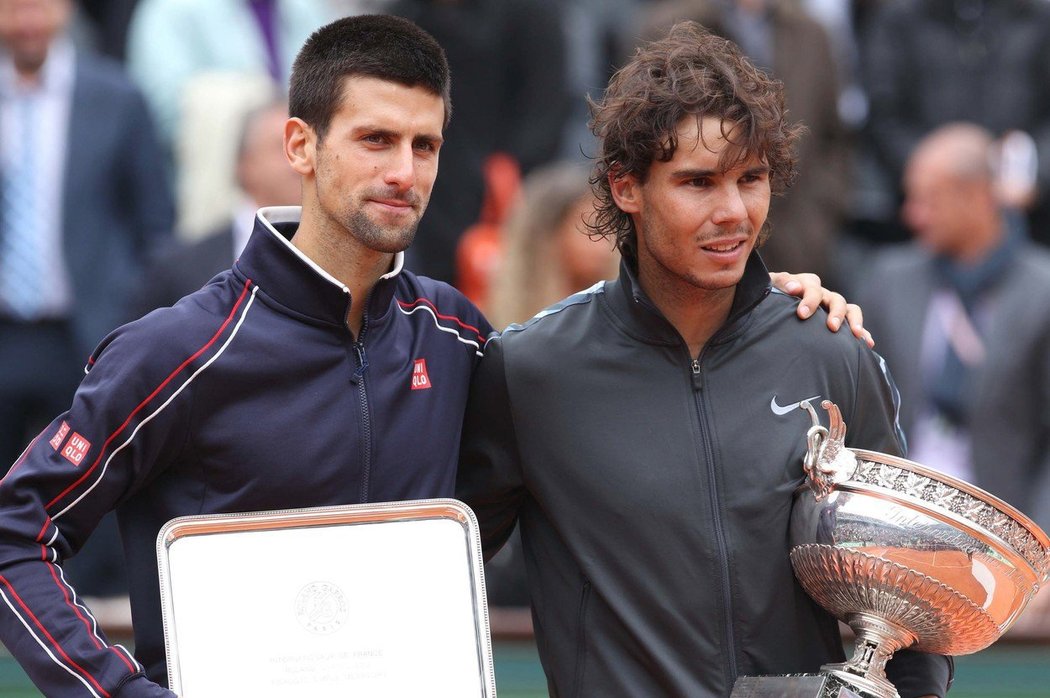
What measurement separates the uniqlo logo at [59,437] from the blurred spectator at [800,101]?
4.14 meters

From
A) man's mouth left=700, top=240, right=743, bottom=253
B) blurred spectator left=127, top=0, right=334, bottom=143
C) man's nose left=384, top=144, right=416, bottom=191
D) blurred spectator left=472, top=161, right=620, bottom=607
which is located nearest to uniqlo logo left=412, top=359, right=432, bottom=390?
man's nose left=384, top=144, right=416, bottom=191

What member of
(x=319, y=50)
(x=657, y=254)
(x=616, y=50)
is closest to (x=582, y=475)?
(x=657, y=254)

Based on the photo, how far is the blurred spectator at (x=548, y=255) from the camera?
5.91m

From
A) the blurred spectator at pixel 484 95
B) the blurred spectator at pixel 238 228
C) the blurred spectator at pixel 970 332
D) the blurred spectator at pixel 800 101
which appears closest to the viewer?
the blurred spectator at pixel 238 228

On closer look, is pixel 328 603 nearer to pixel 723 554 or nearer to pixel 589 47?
pixel 723 554

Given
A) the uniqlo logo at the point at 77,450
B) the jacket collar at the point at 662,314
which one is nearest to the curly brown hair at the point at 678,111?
the jacket collar at the point at 662,314

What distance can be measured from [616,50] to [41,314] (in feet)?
8.92

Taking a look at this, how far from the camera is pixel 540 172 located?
23.4ft

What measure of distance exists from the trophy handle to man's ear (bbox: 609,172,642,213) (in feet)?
1.91

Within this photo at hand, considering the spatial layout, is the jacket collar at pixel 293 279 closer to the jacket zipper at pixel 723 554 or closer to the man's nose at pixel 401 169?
the man's nose at pixel 401 169

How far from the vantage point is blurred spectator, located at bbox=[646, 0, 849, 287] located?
6945mm

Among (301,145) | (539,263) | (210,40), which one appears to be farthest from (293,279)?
(210,40)

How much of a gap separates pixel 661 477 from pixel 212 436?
849 millimetres

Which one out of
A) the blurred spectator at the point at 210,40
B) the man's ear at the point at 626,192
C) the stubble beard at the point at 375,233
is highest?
the blurred spectator at the point at 210,40
